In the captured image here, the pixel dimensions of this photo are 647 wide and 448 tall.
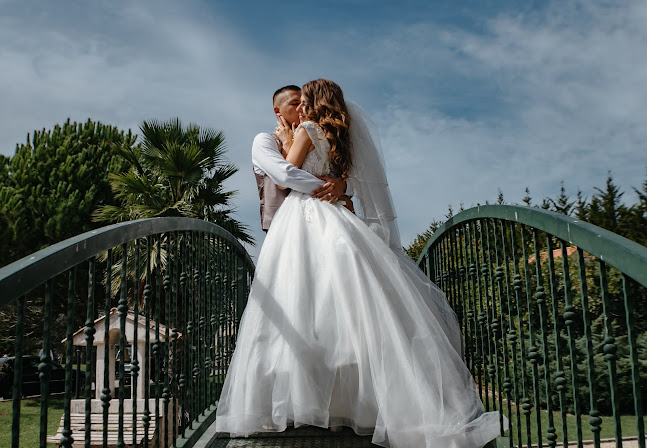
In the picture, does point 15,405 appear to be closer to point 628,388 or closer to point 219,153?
point 628,388

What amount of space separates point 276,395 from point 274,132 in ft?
6.62

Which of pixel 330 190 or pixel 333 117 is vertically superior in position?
pixel 333 117

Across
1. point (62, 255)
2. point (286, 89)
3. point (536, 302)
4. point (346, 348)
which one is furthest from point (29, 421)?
point (62, 255)

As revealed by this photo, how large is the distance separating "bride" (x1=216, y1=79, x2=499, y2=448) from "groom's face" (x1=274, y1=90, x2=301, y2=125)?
1.11 m

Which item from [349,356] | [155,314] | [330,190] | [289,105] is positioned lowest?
[349,356]

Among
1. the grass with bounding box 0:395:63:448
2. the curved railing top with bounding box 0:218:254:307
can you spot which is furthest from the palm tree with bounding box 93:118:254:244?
the curved railing top with bounding box 0:218:254:307

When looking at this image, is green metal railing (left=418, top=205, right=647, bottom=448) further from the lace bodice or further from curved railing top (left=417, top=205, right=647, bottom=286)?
the lace bodice

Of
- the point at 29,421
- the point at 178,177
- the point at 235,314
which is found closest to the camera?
the point at 235,314

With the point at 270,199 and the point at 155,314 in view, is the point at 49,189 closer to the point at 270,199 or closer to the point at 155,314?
the point at 270,199

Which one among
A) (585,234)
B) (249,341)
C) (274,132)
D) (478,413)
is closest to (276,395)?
(249,341)

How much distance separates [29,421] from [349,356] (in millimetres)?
21532

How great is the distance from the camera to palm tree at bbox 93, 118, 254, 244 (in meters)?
12.5

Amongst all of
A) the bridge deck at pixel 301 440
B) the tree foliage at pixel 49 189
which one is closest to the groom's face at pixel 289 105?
the bridge deck at pixel 301 440

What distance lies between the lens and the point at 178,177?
42.2 feet
